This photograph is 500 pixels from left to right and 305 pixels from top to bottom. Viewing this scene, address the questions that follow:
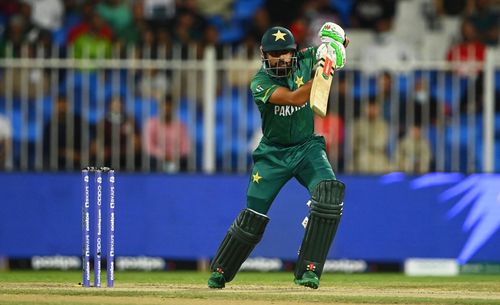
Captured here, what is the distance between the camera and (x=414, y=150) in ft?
48.9

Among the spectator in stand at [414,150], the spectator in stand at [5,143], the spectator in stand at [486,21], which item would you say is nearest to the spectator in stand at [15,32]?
the spectator in stand at [5,143]

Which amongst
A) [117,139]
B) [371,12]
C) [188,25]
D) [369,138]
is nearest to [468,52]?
[369,138]

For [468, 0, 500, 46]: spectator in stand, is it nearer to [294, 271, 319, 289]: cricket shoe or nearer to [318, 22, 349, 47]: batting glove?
[318, 22, 349, 47]: batting glove

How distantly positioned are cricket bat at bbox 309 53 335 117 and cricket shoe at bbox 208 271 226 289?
1676mm

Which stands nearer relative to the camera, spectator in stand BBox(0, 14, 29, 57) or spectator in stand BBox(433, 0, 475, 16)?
spectator in stand BBox(0, 14, 29, 57)

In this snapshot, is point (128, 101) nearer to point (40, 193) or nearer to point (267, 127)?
point (40, 193)

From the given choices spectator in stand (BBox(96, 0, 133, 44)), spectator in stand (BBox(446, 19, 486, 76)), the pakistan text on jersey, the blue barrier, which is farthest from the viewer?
spectator in stand (BBox(96, 0, 133, 44))

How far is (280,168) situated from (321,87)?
977 mm

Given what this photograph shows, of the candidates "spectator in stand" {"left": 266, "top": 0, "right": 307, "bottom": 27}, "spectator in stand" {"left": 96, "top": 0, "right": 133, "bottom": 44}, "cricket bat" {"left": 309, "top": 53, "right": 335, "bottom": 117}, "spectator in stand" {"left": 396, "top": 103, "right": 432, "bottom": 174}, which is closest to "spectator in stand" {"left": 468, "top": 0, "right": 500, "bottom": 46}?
"spectator in stand" {"left": 266, "top": 0, "right": 307, "bottom": 27}

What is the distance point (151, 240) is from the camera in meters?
14.6

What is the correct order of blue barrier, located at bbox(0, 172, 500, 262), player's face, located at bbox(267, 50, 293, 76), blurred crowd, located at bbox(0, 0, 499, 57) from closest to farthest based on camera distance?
player's face, located at bbox(267, 50, 293, 76) < blue barrier, located at bbox(0, 172, 500, 262) < blurred crowd, located at bbox(0, 0, 499, 57)

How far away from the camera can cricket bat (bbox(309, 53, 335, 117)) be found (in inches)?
382

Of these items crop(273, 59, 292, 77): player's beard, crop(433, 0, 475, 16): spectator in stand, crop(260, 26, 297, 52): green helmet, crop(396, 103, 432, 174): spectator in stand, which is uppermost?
crop(433, 0, 475, 16): spectator in stand

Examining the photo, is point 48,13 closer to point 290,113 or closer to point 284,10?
point 284,10
